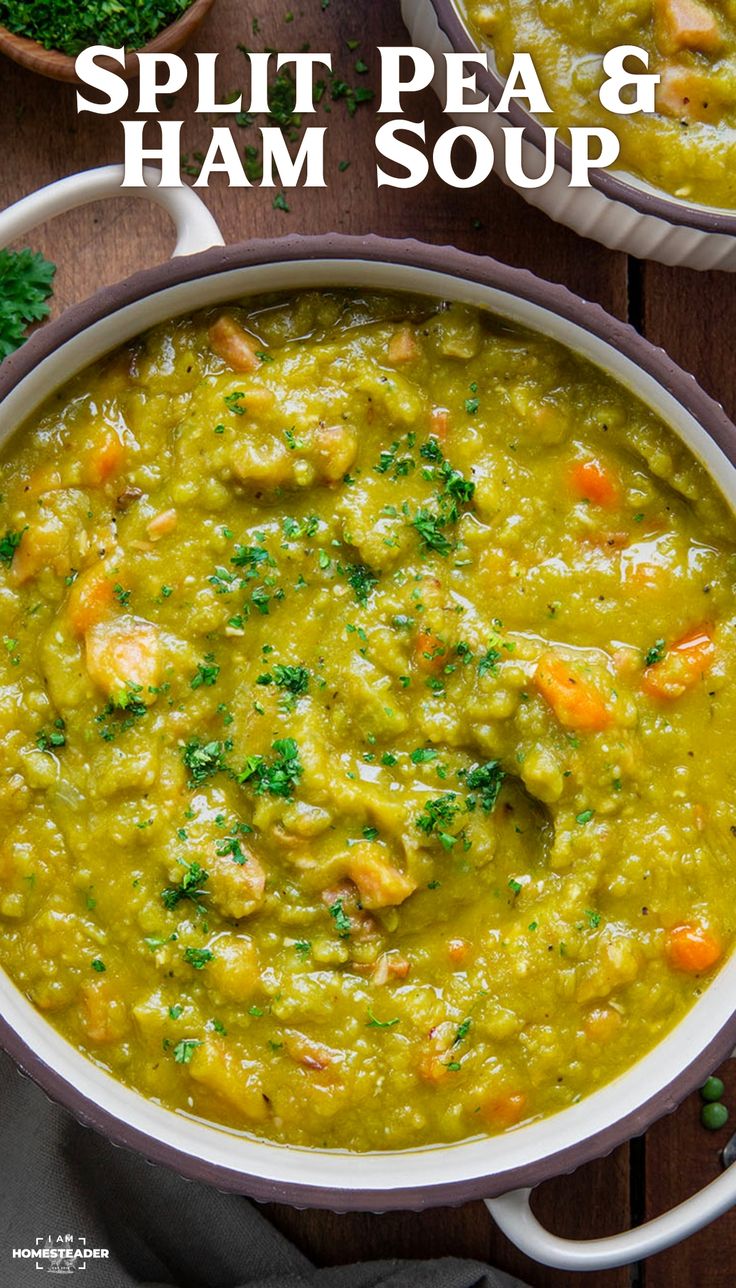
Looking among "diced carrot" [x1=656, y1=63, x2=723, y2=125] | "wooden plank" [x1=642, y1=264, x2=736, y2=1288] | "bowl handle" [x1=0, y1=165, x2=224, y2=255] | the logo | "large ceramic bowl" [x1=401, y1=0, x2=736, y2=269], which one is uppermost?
"diced carrot" [x1=656, y1=63, x2=723, y2=125]

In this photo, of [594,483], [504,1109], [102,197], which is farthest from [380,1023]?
[102,197]

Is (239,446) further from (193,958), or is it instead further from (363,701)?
(193,958)

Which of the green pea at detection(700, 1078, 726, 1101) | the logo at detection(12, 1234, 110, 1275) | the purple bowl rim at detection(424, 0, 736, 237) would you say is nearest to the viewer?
the purple bowl rim at detection(424, 0, 736, 237)

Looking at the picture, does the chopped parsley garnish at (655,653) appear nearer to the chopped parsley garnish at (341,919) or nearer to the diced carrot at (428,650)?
the diced carrot at (428,650)

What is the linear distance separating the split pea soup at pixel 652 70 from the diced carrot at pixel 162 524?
136cm

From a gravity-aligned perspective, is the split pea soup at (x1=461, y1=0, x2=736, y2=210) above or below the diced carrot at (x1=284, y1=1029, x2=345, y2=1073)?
above

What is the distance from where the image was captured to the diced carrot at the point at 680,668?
3.50 m

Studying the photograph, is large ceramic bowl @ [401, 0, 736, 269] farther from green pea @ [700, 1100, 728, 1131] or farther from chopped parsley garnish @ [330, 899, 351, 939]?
green pea @ [700, 1100, 728, 1131]

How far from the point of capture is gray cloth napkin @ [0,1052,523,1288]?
4.10 metres

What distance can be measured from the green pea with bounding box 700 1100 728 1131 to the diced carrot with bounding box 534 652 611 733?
1423mm

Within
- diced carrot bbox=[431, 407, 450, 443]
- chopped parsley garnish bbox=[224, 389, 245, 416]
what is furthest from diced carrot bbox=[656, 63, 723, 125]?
chopped parsley garnish bbox=[224, 389, 245, 416]

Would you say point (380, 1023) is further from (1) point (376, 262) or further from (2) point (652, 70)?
(2) point (652, 70)

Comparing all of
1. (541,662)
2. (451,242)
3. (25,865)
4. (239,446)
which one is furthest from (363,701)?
(451,242)

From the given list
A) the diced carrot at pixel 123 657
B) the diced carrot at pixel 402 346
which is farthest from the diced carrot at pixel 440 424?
the diced carrot at pixel 123 657
